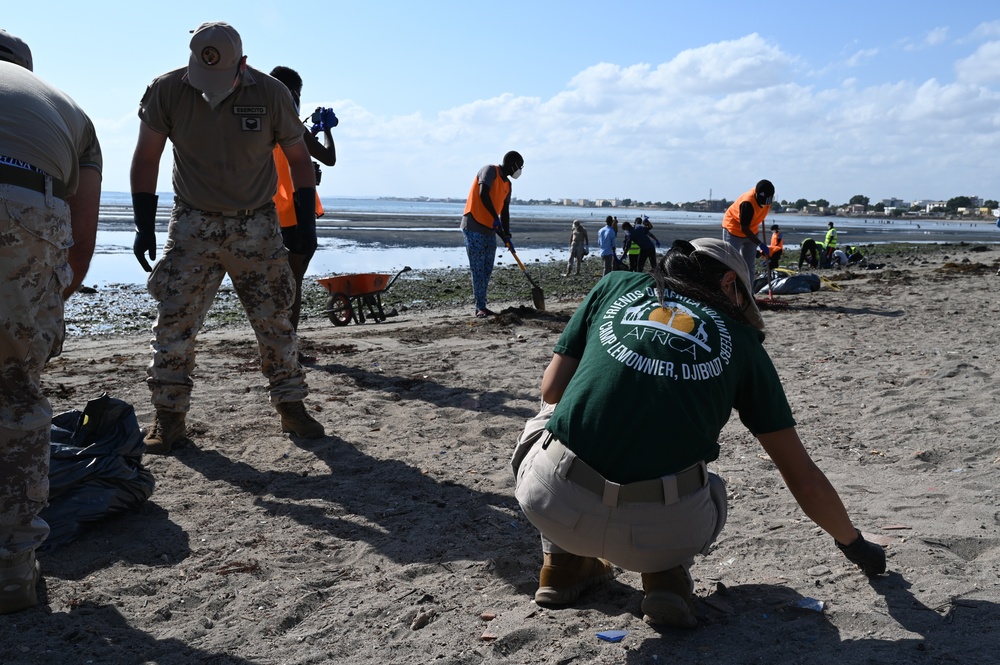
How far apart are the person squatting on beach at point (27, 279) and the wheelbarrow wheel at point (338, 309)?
6353 millimetres

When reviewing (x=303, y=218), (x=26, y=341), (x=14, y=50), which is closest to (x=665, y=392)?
(x=26, y=341)

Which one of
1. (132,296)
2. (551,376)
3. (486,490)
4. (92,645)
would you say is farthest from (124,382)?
(132,296)

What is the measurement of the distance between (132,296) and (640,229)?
9.25m

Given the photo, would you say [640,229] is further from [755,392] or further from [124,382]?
[755,392]

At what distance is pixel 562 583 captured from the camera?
2.86 m

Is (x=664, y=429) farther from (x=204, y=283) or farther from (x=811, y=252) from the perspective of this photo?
(x=811, y=252)

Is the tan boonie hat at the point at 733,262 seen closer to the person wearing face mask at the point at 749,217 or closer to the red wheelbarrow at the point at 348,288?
the red wheelbarrow at the point at 348,288

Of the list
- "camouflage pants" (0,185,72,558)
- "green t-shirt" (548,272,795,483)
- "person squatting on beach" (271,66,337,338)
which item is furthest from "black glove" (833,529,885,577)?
"person squatting on beach" (271,66,337,338)

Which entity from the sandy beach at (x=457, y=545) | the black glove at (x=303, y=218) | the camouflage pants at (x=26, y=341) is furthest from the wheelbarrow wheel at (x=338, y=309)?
the camouflage pants at (x=26, y=341)

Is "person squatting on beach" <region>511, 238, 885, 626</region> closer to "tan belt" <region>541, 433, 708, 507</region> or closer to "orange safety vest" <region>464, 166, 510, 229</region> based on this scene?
"tan belt" <region>541, 433, 708, 507</region>

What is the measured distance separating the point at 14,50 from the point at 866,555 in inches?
135

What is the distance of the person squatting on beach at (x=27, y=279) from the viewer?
2.65 meters

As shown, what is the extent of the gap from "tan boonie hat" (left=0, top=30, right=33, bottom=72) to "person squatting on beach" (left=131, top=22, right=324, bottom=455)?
3.71ft

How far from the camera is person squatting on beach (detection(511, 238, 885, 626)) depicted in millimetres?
2477
